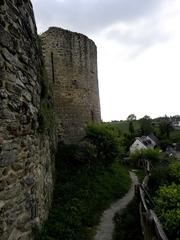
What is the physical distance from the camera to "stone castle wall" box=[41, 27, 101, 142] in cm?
1440

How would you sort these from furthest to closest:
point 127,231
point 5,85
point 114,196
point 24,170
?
point 114,196, point 127,231, point 24,170, point 5,85

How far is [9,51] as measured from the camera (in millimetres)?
4277

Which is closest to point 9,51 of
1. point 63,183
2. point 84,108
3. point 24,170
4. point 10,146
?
point 10,146

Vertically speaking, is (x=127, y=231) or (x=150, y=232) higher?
(x=150, y=232)

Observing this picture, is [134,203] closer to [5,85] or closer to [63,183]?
[63,183]

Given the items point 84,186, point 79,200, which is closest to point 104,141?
point 84,186

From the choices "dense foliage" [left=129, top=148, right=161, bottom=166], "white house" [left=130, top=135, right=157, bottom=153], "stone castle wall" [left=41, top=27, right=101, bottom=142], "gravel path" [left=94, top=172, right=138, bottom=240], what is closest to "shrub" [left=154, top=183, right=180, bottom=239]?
"gravel path" [left=94, top=172, right=138, bottom=240]

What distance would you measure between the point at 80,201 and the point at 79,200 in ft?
0.48

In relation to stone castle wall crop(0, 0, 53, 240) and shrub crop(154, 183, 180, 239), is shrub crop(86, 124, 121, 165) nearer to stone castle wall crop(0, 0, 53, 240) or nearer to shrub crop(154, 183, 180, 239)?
shrub crop(154, 183, 180, 239)

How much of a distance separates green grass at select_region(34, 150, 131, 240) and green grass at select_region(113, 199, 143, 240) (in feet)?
1.92

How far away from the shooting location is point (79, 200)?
30.0 feet

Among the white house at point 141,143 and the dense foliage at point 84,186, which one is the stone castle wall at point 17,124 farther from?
the white house at point 141,143

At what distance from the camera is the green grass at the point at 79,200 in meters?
6.79

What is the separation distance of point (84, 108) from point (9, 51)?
1158 cm
